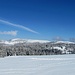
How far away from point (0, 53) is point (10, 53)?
7.85m

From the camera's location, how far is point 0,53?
175 ft

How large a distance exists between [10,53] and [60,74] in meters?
48.0

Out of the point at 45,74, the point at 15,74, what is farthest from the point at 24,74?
the point at 45,74

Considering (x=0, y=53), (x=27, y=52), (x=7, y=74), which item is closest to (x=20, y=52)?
(x=27, y=52)

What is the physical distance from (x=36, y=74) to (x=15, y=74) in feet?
6.03

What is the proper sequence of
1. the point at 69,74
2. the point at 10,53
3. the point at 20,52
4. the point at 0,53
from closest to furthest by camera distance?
the point at 69,74 → the point at 0,53 → the point at 10,53 → the point at 20,52

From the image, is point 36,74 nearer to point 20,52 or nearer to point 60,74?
point 60,74

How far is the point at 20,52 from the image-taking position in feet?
213

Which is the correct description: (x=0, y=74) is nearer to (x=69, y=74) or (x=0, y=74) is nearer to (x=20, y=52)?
(x=69, y=74)

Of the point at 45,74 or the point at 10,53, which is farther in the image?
A: the point at 10,53

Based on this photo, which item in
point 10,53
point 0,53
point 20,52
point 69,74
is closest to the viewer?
point 69,74

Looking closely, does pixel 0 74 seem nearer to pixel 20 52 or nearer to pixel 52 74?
pixel 52 74

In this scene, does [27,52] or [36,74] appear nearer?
[36,74]

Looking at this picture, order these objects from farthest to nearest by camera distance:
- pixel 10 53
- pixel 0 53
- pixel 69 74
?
pixel 10 53, pixel 0 53, pixel 69 74
